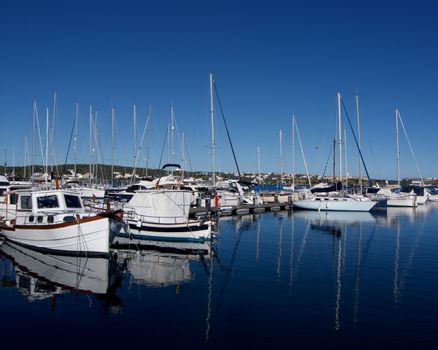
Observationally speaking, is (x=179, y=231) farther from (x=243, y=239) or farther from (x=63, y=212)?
(x=63, y=212)

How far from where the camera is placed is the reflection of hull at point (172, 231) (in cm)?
2738

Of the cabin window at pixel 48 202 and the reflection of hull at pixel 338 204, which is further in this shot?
the reflection of hull at pixel 338 204

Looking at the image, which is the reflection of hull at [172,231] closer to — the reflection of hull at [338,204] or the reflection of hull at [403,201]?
the reflection of hull at [338,204]

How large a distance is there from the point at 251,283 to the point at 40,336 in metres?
8.57

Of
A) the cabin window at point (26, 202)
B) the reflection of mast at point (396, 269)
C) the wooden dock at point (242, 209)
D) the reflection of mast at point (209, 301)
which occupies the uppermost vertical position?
the cabin window at point (26, 202)

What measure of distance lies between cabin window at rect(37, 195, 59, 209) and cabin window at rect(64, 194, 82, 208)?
0.61 metres

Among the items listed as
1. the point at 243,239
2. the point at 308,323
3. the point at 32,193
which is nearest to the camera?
the point at 308,323

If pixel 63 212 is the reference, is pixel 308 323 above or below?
below

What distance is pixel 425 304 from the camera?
14703mm

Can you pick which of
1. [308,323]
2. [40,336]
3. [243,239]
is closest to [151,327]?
[40,336]

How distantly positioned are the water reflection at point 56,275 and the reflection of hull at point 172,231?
6.02m

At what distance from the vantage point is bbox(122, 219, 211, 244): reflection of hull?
27.4 metres

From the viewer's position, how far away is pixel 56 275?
18.9m

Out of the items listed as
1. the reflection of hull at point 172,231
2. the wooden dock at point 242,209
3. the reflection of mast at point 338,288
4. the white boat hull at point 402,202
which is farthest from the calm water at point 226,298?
the white boat hull at point 402,202
